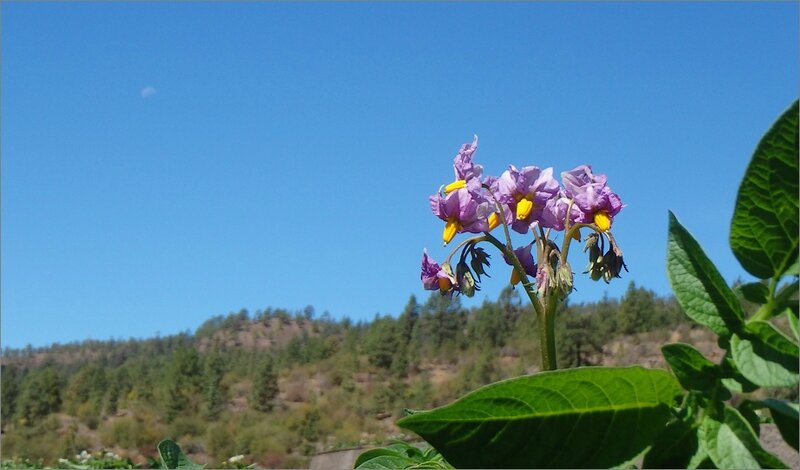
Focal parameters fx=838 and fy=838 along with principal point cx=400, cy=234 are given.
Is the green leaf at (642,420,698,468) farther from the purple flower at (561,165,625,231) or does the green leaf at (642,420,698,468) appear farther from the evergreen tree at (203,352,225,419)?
the evergreen tree at (203,352,225,419)

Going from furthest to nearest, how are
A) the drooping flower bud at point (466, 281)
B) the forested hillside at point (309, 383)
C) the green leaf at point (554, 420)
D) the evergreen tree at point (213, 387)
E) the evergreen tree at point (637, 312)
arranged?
the evergreen tree at point (213, 387) → the evergreen tree at point (637, 312) → the forested hillside at point (309, 383) → the drooping flower bud at point (466, 281) → the green leaf at point (554, 420)

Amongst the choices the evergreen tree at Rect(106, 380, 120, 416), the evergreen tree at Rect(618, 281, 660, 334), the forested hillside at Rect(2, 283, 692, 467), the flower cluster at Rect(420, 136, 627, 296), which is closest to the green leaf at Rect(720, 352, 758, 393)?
the flower cluster at Rect(420, 136, 627, 296)

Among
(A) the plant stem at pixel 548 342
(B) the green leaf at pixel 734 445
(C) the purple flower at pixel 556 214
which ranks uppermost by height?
(C) the purple flower at pixel 556 214

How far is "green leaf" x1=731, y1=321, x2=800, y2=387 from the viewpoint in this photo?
0.97 feet

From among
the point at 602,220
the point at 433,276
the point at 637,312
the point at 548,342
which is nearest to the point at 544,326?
the point at 548,342

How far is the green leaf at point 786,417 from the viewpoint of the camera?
11.8 inches

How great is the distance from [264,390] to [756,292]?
15.2 meters

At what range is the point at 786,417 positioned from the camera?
1.02 ft

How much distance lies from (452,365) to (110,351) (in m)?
13.2

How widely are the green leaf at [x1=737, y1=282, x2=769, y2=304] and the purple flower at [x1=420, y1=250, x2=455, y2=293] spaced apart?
0.56 m

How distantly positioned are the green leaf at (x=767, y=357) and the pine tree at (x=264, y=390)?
15.0 meters

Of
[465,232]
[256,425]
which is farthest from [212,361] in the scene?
[465,232]

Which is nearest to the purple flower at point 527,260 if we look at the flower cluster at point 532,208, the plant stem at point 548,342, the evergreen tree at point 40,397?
the flower cluster at point 532,208

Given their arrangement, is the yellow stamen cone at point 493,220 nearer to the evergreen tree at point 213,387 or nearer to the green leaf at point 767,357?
the green leaf at point 767,357
